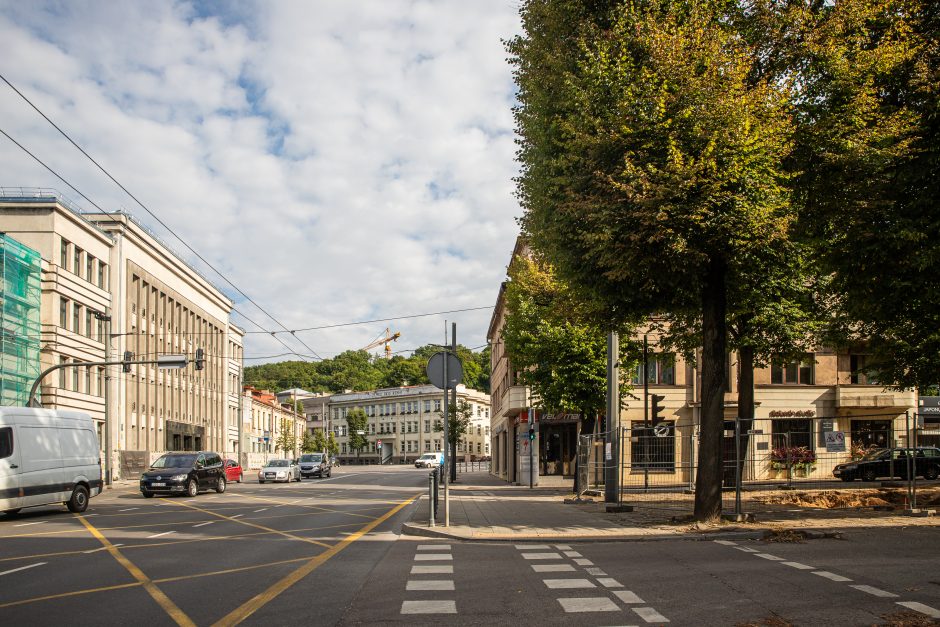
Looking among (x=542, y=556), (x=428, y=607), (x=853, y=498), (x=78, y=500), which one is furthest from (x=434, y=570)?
(x=78, y=500)

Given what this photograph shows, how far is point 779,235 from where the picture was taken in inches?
535

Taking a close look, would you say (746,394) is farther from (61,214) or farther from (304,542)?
(61,214)

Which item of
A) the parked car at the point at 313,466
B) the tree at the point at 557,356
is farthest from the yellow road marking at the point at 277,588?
the parked car at the point at 313,466

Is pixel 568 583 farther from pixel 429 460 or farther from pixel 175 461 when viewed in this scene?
pixel 429 460

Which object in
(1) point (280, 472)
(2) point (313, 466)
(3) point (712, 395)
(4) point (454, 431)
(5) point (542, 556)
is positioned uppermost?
(3) point (712, 395)

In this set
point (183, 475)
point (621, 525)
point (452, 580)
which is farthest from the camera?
point (183, 475)

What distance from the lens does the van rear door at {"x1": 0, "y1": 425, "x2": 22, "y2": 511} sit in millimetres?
17953

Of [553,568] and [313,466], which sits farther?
[313,466]

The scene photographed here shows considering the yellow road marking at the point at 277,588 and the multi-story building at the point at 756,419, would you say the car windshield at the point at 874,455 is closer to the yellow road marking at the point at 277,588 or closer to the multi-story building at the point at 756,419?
the multi-story building at the point at 756,419

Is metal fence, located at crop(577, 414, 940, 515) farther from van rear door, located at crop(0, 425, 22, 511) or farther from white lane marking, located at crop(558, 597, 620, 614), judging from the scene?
van rear door, located at crop(0, 425, 22, 511)

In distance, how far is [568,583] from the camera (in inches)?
354

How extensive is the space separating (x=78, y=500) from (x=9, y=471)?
9.58 ft

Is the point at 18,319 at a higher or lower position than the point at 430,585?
higher

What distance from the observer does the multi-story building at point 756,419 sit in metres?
16.9
